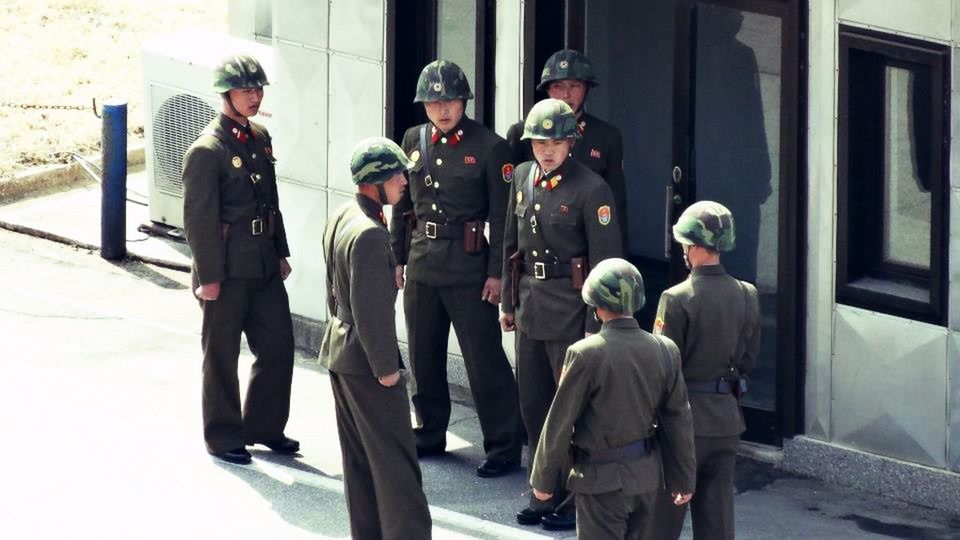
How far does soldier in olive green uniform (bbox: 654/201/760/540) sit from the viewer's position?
895 cm

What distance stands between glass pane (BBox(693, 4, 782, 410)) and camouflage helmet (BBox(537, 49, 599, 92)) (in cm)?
91

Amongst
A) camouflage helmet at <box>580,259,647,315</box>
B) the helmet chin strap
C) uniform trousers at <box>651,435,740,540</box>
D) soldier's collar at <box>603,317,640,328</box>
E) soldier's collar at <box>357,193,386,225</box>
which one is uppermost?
the helmet chin strap

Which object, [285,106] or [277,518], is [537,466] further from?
[285,106]

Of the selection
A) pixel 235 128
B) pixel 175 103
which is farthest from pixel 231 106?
pixel 175 103

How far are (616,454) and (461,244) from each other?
287 centimetres

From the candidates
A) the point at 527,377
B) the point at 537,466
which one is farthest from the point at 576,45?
the point at 537,466

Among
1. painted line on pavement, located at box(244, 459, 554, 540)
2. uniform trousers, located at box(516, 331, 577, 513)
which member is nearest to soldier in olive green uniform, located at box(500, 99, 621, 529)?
uniform trousers, located at box(516, 331, 577, 513)

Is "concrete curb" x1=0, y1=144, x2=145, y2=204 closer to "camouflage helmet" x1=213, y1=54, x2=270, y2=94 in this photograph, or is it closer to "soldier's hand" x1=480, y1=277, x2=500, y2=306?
"camouflage helmet" x1=213, y1=54, x2=270, y2=94

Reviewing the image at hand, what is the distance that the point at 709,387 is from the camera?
9016 millimetres

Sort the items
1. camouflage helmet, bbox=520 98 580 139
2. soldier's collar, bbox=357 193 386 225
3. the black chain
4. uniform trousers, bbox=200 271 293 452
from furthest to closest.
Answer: the black chain → uniform trousers, bbox=200 271 293 452 → camouflage helmet, bbox=520 98 580 139 → soldier's collar, bbox=357 193 386 225

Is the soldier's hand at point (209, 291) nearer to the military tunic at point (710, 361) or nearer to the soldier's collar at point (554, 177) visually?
the soldier's collar at point (554, 177)

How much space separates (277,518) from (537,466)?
2.31 m

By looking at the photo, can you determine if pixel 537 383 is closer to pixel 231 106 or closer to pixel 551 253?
pixel 551 253

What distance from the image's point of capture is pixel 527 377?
10.4 metres
